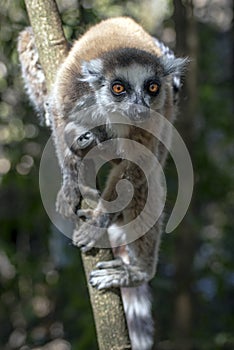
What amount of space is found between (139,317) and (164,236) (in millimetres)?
1676

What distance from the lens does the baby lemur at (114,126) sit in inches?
132

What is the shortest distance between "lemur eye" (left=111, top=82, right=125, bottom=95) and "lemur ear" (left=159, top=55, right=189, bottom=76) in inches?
10.2

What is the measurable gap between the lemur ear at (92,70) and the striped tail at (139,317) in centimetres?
132

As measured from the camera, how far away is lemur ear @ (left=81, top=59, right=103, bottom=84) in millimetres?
3348

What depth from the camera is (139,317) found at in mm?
4047

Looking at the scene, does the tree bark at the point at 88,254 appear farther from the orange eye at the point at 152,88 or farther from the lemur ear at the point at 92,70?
the orange eye at the point at 152,88

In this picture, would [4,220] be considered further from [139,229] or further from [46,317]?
[139,229]

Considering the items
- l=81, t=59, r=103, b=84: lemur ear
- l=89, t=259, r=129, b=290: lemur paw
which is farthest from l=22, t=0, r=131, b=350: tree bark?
l=81, t=59, r=103, b=84: lemur ear

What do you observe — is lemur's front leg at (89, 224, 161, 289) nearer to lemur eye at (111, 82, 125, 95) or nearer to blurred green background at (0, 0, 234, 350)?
lemur eye at (111, 82, 125, 95)

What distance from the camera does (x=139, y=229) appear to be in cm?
362

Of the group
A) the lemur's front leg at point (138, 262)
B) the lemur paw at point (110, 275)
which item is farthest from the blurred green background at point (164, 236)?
the lemur paw at point (110, 275)

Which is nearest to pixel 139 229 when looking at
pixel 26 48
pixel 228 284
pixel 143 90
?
pixel 143 90

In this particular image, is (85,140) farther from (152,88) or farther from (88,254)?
(88,254)

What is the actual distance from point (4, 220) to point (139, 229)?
2.95m
